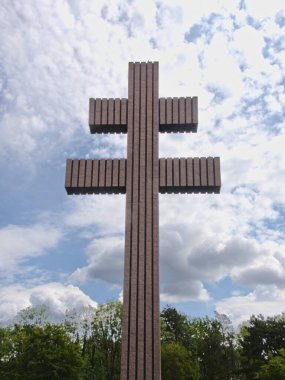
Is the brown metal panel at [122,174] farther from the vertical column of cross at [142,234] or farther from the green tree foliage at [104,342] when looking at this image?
the green tree foliage at [104,342]

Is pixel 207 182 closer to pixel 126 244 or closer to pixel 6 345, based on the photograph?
pixel 126 244

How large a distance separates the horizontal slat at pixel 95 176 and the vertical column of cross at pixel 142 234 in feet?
1.63

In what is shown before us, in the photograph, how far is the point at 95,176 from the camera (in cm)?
2038

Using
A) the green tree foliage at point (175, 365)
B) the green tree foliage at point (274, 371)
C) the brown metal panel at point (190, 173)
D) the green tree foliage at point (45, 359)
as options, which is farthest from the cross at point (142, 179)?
the green tree foliage at point (175, 365)

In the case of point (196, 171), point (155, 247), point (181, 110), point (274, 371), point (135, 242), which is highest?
point (181, 110)

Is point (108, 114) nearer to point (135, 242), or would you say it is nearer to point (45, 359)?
point (135, 242)

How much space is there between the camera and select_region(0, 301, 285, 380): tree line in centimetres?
3362

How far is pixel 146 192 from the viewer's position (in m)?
19.7

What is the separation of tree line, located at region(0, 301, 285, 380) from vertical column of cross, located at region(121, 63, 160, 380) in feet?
55.9

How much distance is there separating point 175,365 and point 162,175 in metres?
27.2

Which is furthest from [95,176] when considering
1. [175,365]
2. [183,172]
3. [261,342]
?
[261,342]

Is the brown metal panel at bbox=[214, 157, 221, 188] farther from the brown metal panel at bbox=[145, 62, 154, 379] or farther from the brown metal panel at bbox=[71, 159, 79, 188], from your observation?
the brown metal panel at bbox=[71, 159, 79, 188]

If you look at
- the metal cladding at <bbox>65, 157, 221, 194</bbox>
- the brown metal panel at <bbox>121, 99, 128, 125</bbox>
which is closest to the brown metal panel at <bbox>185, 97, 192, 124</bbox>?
the metal cladding at <bbox>65, 157, 221, 194</bbox>

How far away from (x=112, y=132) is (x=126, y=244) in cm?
562
